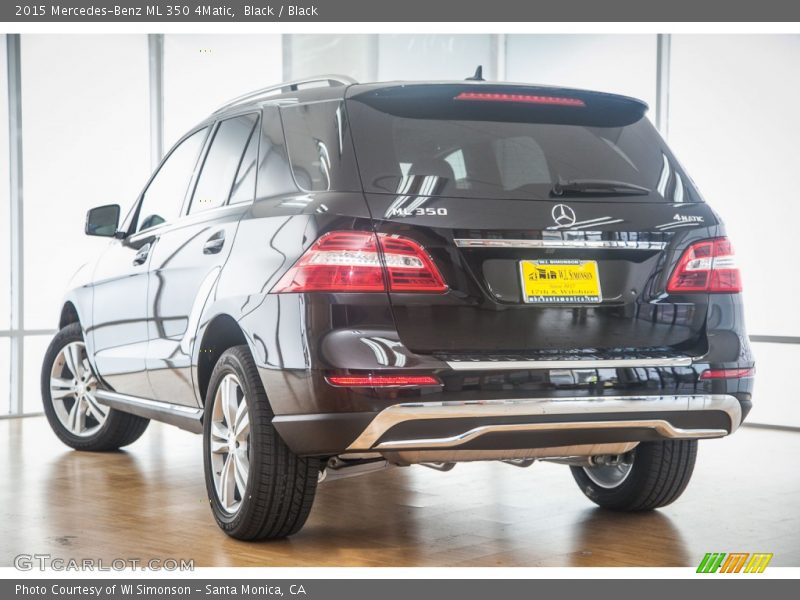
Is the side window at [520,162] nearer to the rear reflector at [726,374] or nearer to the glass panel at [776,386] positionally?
the rear reflector at [726,374]

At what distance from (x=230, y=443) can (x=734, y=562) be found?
196 cm

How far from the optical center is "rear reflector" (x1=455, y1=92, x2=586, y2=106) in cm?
425

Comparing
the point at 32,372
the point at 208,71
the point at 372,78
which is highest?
the point at 208,71

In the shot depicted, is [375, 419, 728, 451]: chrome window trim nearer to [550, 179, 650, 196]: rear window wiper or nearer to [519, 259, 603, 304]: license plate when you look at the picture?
[519, 259, 603, 304]: license plate

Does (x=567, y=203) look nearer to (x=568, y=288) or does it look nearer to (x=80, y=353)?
(x=568, y=288)

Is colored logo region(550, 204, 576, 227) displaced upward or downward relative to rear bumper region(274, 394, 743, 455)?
upward

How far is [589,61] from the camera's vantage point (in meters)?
10.4

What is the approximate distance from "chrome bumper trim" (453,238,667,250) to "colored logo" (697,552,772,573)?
1.19m

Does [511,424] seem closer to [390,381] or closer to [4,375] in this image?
[390,381]

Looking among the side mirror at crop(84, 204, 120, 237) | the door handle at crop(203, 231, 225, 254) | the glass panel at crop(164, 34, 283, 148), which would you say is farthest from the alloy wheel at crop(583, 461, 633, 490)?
the glass panel at crop(164, 34, 283, 148)

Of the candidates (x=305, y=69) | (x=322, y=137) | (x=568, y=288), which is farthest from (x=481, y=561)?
(x=305, y=69)

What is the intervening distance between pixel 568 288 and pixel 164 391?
7.27 ft

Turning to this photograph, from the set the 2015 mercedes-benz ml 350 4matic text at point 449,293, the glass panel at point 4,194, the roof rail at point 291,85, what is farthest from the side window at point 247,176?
the glass panel at point 4,194

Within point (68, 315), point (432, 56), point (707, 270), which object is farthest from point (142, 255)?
point (432, 56)
